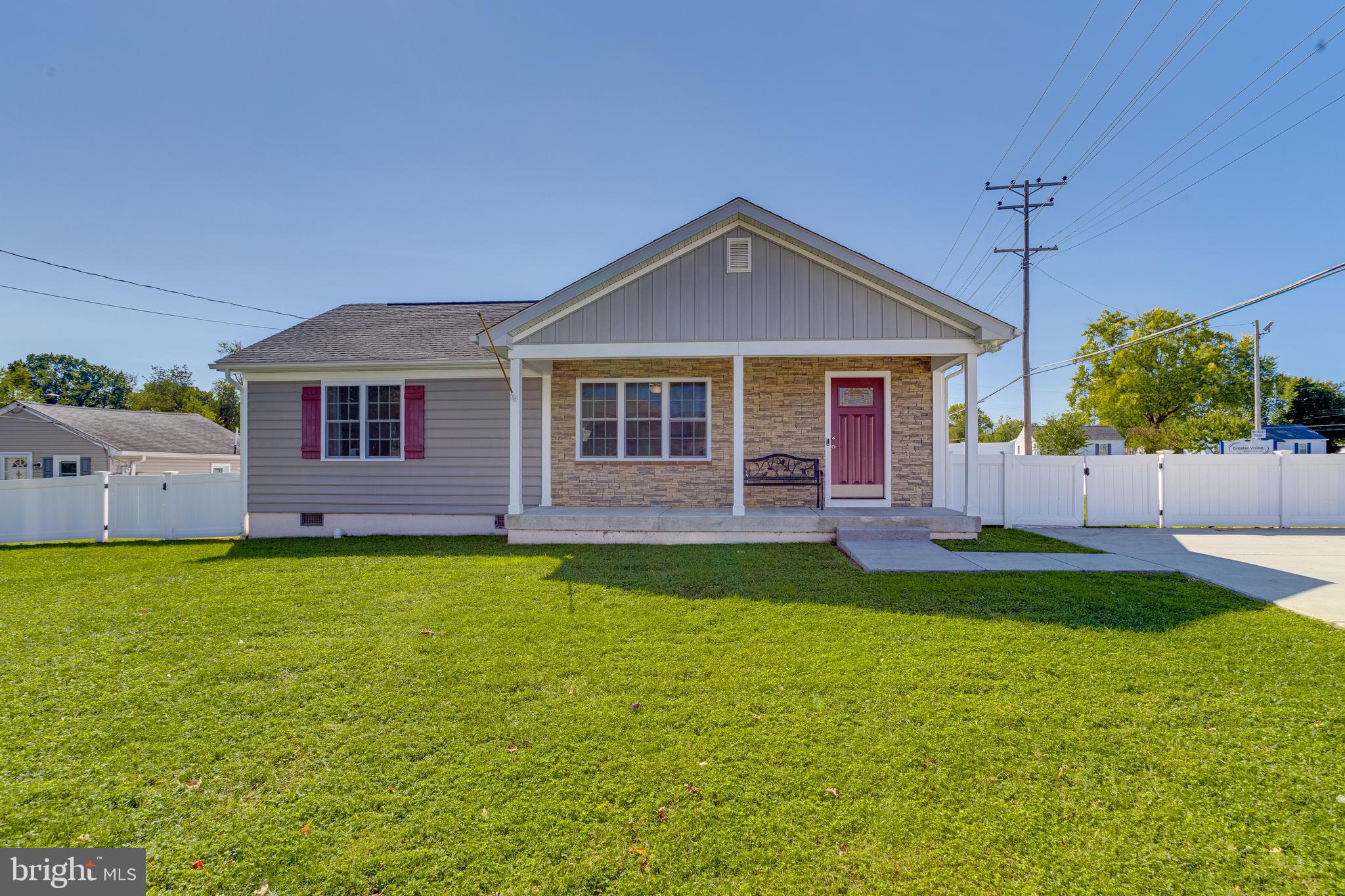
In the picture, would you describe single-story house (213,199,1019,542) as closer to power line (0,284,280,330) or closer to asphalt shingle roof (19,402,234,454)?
power line (0,284,280,330)

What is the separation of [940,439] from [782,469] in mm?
2777

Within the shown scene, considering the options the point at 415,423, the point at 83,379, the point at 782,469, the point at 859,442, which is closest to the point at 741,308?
the point at 782,469

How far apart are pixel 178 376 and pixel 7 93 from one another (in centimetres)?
4328

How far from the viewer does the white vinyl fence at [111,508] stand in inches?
407

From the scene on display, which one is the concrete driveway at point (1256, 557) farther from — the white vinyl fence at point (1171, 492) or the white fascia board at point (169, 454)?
the white fascia board at point (169, 454)

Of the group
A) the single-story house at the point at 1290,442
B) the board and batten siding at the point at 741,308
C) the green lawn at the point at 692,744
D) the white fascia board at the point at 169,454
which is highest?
the board and batten siding at the point at 741,308

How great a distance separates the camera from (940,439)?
31.0 feet

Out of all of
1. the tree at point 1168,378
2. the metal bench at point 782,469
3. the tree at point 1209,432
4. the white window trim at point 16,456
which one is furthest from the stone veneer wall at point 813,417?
the tree at point 1168,378

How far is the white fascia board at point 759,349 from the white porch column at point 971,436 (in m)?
0.29

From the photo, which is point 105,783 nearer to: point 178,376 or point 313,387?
point 313,387

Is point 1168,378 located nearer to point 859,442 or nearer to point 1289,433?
point 1289,433

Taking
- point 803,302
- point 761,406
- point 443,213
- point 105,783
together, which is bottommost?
point 105,783

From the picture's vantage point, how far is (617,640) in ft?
13.9

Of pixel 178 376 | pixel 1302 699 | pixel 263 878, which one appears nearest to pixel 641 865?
pixel 263 878
